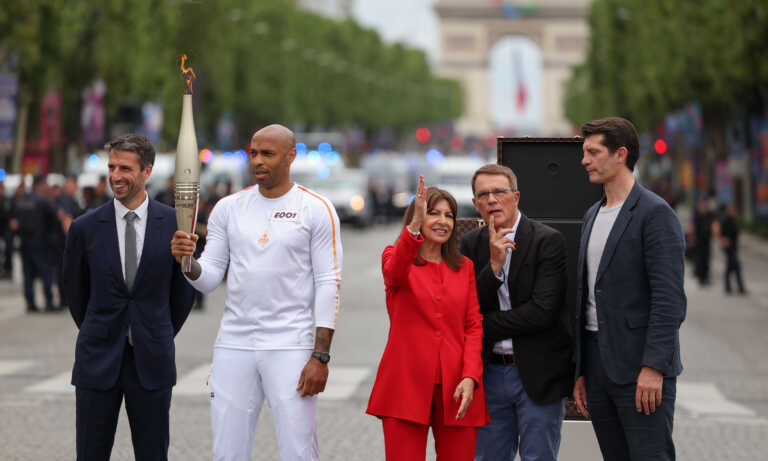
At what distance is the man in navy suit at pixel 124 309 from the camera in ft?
20.9

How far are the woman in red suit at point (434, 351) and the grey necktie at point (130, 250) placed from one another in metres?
1.09

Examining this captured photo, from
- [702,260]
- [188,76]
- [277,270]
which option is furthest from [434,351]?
[702,260]

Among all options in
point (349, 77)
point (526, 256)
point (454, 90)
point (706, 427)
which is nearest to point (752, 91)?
point (706, 427)

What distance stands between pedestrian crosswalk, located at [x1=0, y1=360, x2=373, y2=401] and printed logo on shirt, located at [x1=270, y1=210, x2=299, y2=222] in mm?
5922

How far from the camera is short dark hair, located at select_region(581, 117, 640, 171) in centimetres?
604

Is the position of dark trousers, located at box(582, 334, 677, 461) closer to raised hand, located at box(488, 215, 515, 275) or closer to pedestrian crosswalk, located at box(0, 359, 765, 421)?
raised hand, located at box(488, 215, 515, 275)

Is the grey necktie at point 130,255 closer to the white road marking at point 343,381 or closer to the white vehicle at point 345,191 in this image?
the white road marking at point 343,381

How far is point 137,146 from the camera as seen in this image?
253 inches

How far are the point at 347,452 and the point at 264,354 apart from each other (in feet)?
11.7

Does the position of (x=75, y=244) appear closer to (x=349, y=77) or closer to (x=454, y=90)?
(x=349, y=77)

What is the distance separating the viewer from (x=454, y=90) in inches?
6467

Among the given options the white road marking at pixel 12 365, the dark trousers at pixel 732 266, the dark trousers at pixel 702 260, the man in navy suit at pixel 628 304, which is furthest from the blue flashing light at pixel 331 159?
the man in navy suit at pixel 628 304

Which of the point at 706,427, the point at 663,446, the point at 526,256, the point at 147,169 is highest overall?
the point at 147,169

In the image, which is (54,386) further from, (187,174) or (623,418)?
(623,418)
